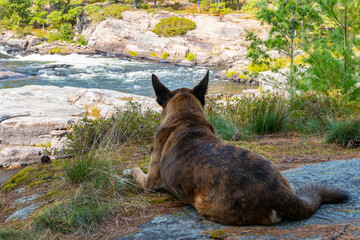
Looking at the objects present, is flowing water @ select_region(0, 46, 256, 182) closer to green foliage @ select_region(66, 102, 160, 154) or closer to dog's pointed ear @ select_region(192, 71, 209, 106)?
green foliage @ select_region(66, 102, 160, 154)

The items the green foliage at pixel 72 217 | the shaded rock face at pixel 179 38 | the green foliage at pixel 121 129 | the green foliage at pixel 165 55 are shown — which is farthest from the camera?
the green foliage at pixel 165 55

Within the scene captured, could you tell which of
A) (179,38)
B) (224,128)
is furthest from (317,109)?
(179,38)

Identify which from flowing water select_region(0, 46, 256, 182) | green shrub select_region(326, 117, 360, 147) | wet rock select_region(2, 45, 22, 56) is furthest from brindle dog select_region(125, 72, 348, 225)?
wet rock select_region(2, 45, 22, 56)

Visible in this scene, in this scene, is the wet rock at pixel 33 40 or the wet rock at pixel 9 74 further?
the wet rock at pixel 33 40

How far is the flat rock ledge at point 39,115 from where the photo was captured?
9752 millimetres

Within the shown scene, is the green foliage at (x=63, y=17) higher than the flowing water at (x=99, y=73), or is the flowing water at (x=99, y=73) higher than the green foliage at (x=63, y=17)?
the green foliage at (x=63, y=17)

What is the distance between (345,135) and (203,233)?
5.09 meters

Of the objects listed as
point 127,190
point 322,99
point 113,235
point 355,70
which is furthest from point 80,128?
point 355,70

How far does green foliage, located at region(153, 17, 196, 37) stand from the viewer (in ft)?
144

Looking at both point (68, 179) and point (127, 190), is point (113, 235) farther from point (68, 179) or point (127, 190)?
point (68, 179)

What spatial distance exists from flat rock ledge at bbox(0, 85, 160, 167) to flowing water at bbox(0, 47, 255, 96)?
26.7ft

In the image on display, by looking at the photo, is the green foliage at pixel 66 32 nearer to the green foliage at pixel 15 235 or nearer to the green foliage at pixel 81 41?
the green foliage at pixel 81 41

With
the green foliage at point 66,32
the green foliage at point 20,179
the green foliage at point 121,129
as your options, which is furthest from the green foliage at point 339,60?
the green foliage at point 66,32

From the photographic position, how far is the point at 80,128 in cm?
774
